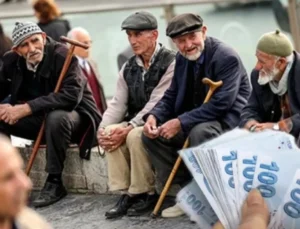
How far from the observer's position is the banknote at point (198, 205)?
5492 mm

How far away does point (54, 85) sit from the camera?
294 inches

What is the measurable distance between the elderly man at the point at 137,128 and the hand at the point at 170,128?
23cm

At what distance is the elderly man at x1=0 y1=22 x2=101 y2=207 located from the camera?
7.27 metres

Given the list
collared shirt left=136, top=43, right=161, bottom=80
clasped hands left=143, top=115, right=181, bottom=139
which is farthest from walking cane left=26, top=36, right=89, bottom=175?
clasped hands left=143, top=115, right=181, bottom=139

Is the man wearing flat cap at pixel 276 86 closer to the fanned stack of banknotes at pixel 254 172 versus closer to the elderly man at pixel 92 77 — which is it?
the fanned stack of banknotes at pixel 254 172

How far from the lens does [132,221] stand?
265 inches

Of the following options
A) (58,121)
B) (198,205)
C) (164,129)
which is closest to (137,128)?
(164,129)

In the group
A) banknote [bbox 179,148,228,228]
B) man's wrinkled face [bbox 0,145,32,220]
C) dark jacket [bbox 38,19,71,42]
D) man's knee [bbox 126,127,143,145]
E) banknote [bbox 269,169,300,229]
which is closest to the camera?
man's wrinkled face [bbox 0,145,32,220]

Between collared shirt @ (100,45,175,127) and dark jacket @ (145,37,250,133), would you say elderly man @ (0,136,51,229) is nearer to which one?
dark jacket @ (145,37,250,133)

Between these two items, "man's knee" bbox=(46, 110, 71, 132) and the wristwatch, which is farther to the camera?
"man's knee" bbox=(46, 110, 71, 132)

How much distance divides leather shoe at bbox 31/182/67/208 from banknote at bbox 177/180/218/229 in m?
2.06

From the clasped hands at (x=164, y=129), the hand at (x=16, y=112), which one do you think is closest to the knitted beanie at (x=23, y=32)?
the hand at (x=16, y=112)

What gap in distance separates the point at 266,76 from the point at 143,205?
135 centimetres

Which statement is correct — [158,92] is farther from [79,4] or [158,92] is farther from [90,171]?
[79,4]
